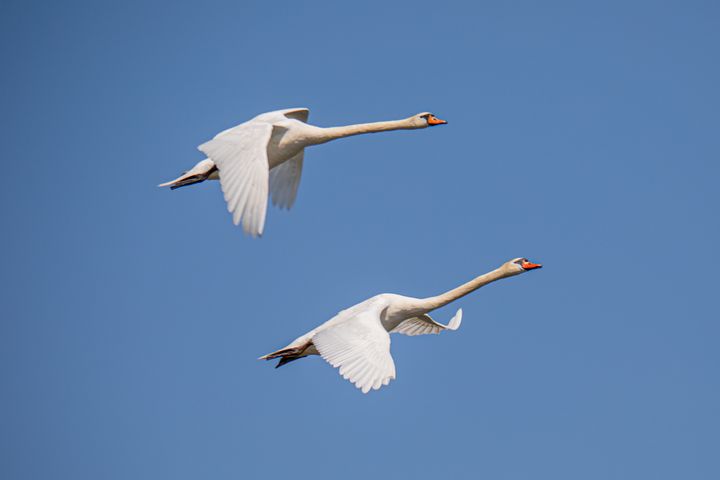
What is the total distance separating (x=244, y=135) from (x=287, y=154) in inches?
94.5

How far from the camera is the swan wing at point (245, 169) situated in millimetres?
29328

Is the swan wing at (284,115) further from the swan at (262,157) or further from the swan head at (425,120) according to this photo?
the swan head at (425,120)

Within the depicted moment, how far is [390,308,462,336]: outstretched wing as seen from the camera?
121 feet

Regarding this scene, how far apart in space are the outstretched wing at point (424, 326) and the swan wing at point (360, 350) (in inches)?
179

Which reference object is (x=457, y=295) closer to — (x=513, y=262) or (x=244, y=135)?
(x=513, y=262)

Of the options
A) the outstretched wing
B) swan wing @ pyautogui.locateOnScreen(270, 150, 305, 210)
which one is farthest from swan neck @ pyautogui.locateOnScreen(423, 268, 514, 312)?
swan wing @ pyautogui.locateOnScreen(270, 150, 305, 210)

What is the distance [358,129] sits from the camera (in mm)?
35000

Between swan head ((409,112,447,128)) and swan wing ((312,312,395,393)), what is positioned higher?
swan head ((409,112,447,128))

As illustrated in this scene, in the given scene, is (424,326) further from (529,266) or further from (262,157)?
(262,157)

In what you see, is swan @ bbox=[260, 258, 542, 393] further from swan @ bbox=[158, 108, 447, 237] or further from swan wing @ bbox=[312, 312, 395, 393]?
swan @ bbox=[158, 108, 447, 237]

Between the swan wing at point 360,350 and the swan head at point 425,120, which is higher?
the swan head at point 425,120

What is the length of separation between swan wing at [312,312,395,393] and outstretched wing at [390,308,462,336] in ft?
14.9

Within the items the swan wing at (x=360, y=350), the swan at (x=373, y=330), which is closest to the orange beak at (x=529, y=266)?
the swan at (x=373, y=330)

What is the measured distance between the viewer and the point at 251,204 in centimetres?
2959
